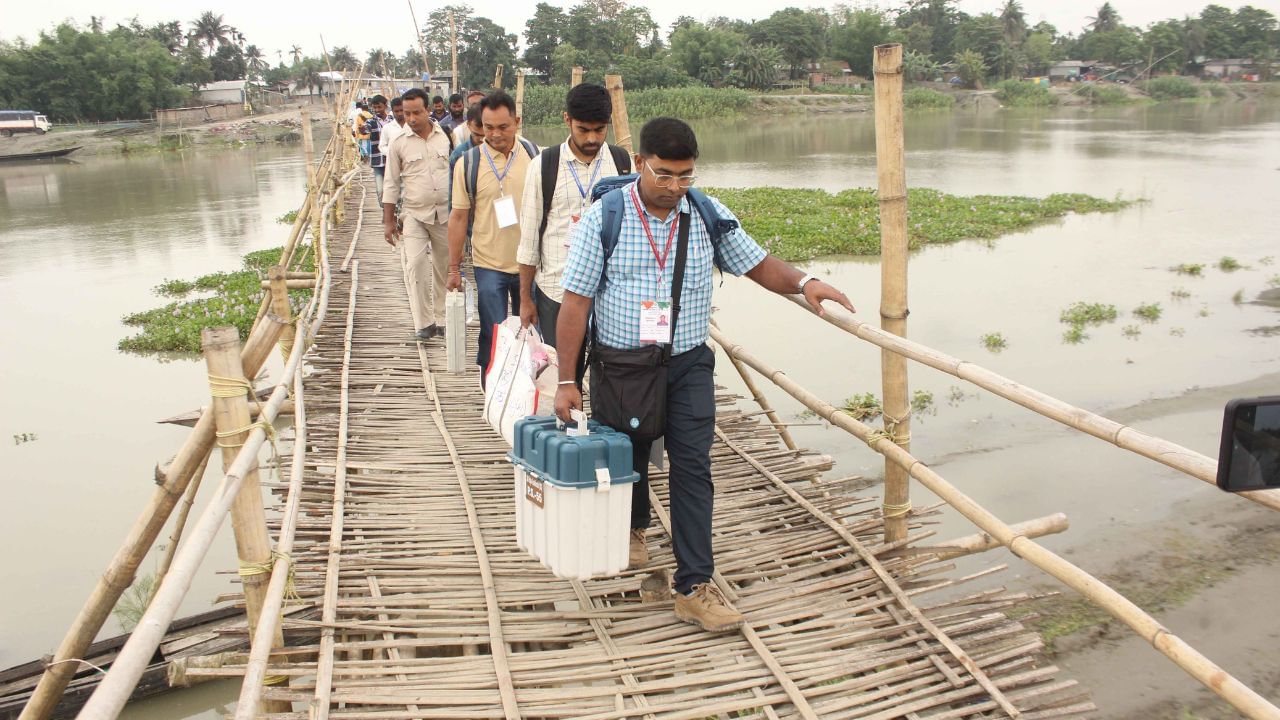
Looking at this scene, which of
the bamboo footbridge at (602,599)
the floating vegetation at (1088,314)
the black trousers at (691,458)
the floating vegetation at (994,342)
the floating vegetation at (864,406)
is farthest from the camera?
the floating vegetation at (1088,314)

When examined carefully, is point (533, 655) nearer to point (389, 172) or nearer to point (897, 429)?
point (897, 429)

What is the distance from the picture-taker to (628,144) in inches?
238

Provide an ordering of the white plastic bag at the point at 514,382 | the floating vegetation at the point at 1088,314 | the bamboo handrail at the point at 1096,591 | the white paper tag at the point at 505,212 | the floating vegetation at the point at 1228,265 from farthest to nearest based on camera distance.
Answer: the floating vegetation at the point at 1228,265 < the floating vegetation at the point at 1088,314 < the white paper tag at the point at 505,212 < the white plastic bag at the point at 514,382 < the bamboo handrail at the point at 1096,591

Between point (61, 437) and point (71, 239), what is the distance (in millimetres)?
11058

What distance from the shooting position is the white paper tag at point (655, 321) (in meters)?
2.65

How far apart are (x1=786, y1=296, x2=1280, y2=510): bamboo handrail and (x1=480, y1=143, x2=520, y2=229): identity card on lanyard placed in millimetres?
1681

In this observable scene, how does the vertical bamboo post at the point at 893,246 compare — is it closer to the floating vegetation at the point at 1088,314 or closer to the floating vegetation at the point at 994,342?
the floating vegetation at the point at 994,342

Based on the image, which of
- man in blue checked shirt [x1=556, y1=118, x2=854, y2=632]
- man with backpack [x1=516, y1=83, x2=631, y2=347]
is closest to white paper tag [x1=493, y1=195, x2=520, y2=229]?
man with backpack [x1=516, y1=83, x2=631, y2=347]

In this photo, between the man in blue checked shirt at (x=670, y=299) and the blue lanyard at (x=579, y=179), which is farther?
the blue lanyard at (x=579, y=179)

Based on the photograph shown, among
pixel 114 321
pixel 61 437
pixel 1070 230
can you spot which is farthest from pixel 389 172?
pixel 1070 230

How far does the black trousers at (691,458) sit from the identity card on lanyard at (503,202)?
178 cm

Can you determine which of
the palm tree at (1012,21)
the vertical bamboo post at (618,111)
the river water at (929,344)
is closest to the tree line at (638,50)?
the palm tree at (1012,21)

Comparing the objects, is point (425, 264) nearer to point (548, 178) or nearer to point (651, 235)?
point (548, 178)

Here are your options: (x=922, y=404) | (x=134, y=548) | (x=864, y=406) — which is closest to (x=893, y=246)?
(x=134, y=548)
